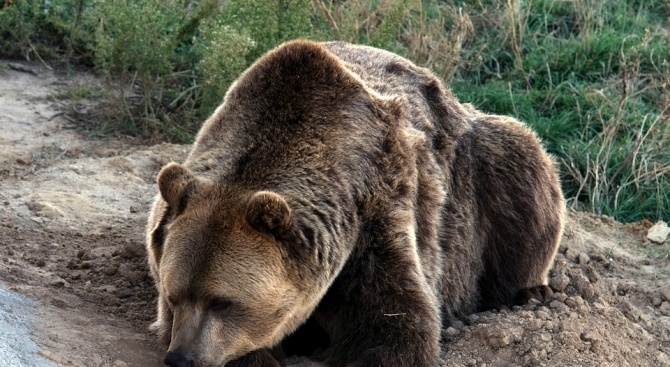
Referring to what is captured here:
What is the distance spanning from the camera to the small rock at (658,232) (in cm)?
734

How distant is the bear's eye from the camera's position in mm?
4129

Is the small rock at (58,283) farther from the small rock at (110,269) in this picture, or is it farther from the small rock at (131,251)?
the small rock at (131,251)

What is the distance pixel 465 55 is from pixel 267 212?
594 centimetres

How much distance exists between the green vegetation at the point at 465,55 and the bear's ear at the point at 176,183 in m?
2.94

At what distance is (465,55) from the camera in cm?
966

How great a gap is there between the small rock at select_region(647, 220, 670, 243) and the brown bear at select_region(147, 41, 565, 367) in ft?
7.73

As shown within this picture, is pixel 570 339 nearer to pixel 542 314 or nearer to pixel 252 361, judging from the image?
pixel 542 314

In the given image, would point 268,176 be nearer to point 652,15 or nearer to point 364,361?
point 364,361

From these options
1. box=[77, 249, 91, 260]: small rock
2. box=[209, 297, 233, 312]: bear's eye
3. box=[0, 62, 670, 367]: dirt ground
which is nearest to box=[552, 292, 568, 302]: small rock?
box=[0, 62, 670, 367]: dirt ground

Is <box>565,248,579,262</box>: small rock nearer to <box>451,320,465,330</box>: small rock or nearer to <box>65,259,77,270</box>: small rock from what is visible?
<box>451,320,465,330</box>: small rock

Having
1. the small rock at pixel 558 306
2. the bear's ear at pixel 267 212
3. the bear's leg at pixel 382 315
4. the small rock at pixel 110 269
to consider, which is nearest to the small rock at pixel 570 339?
the small rock at pixel 558 306

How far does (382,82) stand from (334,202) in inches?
44.1

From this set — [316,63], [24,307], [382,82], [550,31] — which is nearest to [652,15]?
[550,31]

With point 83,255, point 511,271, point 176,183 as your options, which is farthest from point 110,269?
point 511,271
